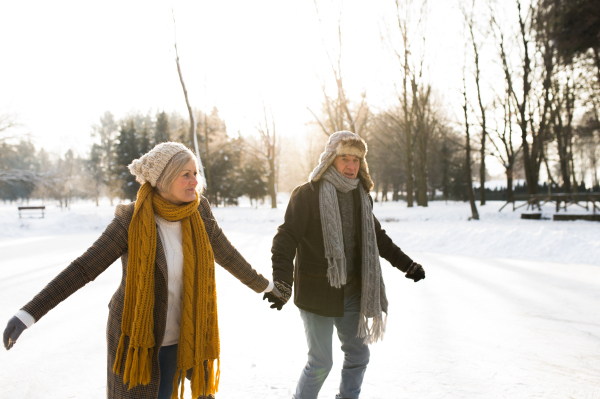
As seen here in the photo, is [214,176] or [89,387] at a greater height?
[214,176]

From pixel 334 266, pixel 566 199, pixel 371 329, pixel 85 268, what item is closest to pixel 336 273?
pixel 334 266

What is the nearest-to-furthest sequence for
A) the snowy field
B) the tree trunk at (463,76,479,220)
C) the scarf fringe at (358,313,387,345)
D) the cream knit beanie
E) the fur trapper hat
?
the cream knit beanie
the scarf fringe at (358,313,387,345)
the fur trapper hat
the snowy field
the tree trunk at (463,76,479,220)

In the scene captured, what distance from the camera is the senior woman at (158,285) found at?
5.59 ft

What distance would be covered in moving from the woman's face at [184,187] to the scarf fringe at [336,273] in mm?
904

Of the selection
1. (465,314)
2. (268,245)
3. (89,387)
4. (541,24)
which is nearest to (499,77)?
(541,24)

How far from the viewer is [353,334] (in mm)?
2350

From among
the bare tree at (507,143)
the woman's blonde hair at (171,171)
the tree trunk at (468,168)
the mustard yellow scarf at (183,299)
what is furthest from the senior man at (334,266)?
Answer: the bare tree at (507,143)

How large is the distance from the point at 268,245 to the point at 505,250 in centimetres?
571

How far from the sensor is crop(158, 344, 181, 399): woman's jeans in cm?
187

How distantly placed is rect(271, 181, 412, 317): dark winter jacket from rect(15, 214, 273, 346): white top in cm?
59

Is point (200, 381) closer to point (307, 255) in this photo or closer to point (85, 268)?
point (85, 268)

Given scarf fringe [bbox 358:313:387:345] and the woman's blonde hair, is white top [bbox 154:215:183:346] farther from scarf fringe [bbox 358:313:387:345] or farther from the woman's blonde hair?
scarf fringe [bbox 358:313:387:345]

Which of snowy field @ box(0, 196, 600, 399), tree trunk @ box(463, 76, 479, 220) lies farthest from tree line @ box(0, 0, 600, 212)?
snowy field @ box(0, 196, 600, 399)

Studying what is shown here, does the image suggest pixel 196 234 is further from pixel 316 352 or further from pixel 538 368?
pixel 538 368
